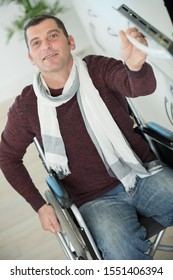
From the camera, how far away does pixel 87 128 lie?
1328 millimetres

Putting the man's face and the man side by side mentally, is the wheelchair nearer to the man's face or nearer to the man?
the man

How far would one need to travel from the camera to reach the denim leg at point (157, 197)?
128 cm

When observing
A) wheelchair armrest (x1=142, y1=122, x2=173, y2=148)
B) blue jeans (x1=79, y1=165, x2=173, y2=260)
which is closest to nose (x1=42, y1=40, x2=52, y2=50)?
wheelchair armrest (x1=142, y1=122, x2=173, y2=148)

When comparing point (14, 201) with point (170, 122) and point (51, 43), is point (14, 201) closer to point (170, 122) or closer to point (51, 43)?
point (170, 122)

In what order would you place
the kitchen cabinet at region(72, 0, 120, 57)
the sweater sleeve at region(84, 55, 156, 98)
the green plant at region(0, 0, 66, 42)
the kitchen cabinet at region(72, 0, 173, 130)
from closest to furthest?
the sweater sleeve at region(84, 55, 156, 98) < the kitchen cabinet at region(72, 0, 173, 130) < the kitchen cabinet at region(72, 0, 120, 57) < the green plant at region(0, 0, 66, 42)

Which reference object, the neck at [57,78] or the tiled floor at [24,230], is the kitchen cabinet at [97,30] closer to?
the tiled floor at [24,230]

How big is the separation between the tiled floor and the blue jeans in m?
0.54

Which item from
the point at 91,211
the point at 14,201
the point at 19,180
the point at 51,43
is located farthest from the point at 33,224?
the point at 51,43

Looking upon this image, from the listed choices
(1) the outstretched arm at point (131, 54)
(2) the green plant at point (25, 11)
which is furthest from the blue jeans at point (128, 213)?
(2) the green plant at point (25, 11)

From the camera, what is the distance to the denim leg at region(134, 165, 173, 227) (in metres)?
1.28

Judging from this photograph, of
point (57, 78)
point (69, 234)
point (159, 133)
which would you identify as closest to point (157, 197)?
point (159, 133)

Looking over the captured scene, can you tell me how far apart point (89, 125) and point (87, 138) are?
0.05 meters

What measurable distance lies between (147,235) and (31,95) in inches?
24.9

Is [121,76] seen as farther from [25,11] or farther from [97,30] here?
[25,11]
